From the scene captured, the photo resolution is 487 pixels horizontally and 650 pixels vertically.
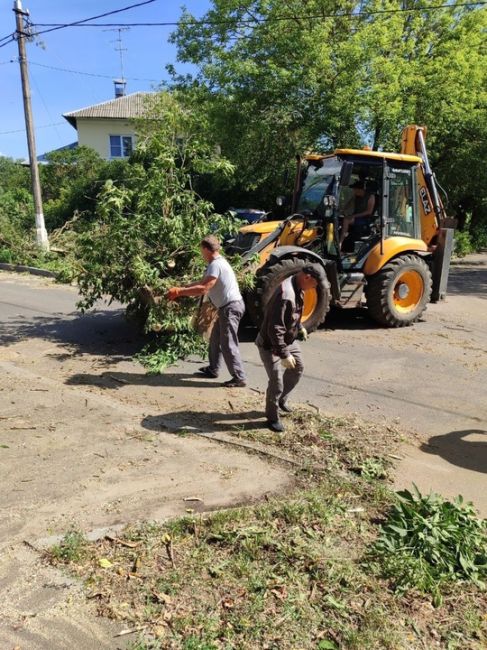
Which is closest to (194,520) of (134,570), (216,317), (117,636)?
(134,570)

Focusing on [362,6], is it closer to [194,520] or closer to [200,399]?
[200,399]

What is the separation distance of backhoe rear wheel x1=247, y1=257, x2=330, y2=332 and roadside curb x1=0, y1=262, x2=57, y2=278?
30.6 ft

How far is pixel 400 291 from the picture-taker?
908 cm

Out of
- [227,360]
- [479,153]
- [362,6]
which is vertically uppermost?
[362,6]

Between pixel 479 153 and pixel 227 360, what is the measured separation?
15.7m

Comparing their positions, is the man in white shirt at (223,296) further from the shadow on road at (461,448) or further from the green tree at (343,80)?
the green tree at (343,80)

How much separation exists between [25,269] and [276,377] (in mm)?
14000

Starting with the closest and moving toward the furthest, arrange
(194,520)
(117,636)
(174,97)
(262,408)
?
(117,636)
(194,520)
(262,408)
(174,97)

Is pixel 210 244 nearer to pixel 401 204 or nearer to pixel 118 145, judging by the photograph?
pixel 401 204

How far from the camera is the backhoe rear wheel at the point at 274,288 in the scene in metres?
7.63

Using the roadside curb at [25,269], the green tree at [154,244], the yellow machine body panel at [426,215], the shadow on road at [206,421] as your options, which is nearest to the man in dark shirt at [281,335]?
the shadow on road at [206,421]

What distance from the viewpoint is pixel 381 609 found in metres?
2.80

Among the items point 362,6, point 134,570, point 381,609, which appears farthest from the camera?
point 362,6

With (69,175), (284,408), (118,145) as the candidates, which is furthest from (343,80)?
(118,145)
